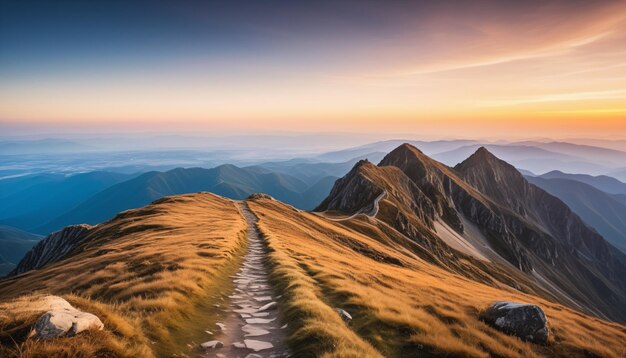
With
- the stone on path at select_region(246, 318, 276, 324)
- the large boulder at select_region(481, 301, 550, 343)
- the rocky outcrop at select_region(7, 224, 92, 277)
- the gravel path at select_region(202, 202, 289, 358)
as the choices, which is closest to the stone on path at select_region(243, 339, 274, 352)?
the gravel path at select_region(202, 202, 289, 358)

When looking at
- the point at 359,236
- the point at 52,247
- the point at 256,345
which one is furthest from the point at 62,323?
the point at 52,247

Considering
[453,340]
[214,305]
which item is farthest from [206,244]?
[453,340]

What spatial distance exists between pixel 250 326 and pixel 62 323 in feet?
23.8

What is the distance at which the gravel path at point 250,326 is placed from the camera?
442 inches

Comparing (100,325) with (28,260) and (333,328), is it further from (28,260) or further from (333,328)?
(28,260)

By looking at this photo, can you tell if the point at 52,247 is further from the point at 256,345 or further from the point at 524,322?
the point at 524,322

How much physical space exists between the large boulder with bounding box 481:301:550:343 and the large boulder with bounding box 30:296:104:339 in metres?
17.2

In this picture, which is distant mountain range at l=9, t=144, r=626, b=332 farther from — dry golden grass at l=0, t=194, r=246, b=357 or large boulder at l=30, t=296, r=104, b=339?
large boulder at l=30, t=296, r=104, b=339

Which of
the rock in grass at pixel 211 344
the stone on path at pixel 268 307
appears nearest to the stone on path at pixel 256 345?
the rock in grass at pixel 211 344

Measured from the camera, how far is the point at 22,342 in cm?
750

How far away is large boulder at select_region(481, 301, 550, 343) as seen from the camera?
15.4 meters

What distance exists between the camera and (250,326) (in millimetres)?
13805

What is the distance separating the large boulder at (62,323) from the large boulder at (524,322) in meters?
17.2

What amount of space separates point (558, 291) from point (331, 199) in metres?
150
